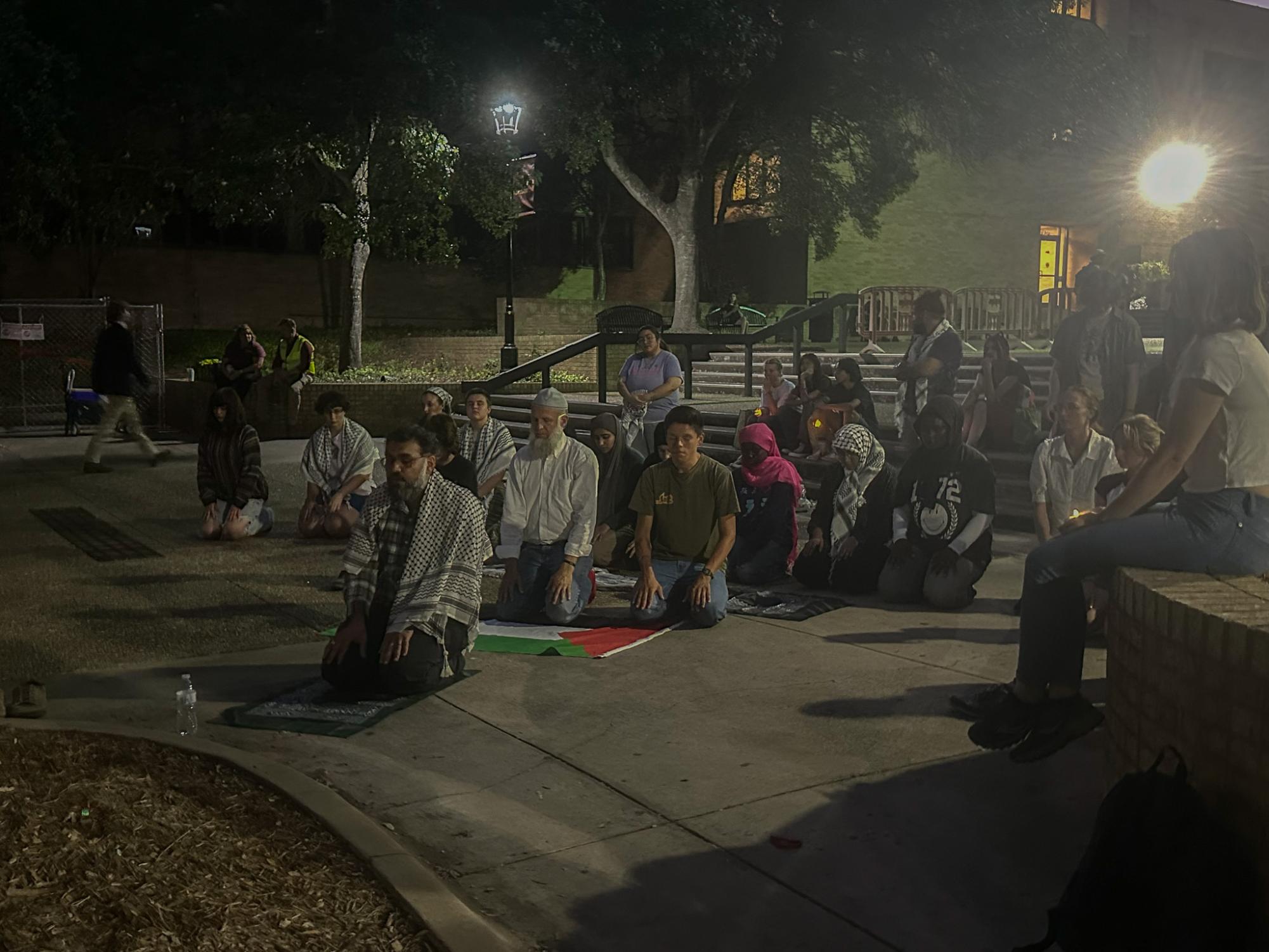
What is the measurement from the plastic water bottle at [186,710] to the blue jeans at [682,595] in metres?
2.99

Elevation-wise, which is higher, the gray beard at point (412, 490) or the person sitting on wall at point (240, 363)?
the person sitting on wall at point (240, 363)

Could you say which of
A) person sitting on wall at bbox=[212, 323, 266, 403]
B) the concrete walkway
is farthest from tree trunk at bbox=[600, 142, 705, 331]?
the concrete walkway

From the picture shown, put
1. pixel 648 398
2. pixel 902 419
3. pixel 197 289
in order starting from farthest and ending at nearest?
pixel 197 289 < pixel 648 398 < pixel 902 419

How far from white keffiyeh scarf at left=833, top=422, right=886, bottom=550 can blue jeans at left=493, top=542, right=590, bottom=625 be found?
2.02 m

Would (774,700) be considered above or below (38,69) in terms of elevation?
below

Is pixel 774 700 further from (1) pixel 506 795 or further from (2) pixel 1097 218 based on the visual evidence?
(2) pixel 1097 218

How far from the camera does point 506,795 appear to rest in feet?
16.9

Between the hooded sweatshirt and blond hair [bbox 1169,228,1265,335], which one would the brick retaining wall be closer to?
blond hair [bbox 1169,228,1265,335]

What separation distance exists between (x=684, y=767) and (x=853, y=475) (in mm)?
4341

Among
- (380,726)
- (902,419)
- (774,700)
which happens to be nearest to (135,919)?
(380,726)

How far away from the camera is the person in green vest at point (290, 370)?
19.3 metres

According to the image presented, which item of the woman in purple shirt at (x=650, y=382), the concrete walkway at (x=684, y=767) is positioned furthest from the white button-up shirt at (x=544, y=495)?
the woman in purple shirt at (x=650, y=382)

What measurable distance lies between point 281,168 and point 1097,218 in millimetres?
23159

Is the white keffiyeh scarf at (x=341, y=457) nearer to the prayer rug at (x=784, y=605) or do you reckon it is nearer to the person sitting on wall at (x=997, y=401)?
the prayer rug at (x=784, y=605)
